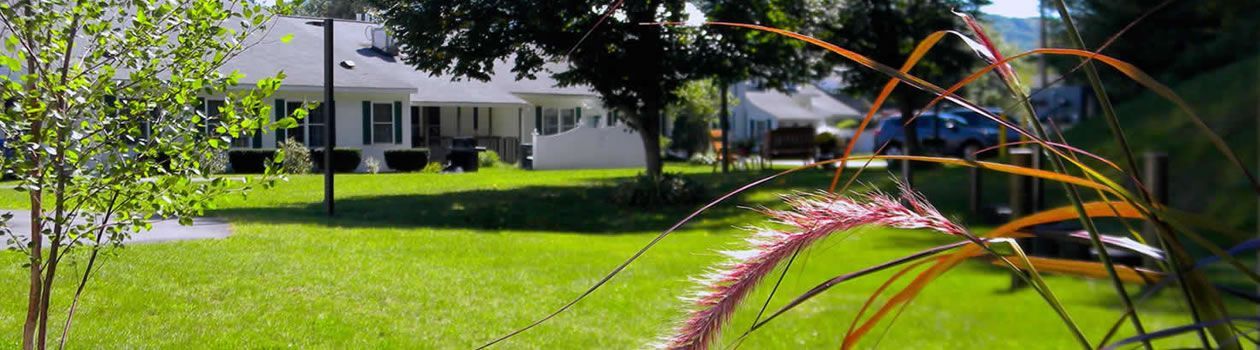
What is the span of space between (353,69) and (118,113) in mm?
14691

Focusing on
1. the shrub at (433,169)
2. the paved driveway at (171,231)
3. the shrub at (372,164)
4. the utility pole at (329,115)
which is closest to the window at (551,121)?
the shrub at (372,164)

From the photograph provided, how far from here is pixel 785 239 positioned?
123 centimetres

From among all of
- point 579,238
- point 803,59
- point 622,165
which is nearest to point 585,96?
point 622,165

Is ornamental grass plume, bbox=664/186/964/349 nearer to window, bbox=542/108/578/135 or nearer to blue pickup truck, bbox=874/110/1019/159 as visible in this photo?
blue pickup truck, bbox=874/110/1019/159

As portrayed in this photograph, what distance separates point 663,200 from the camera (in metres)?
16.0

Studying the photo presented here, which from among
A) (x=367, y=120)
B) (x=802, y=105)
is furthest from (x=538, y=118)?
(x=802, y=105)

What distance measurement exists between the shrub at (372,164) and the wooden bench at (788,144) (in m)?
8.79

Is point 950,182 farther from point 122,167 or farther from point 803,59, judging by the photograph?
point 122,167

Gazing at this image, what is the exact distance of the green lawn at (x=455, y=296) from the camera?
5.64 metres

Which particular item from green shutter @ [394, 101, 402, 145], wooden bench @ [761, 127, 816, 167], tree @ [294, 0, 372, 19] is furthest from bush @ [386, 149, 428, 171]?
tree @ [294, 0, 372, 19]

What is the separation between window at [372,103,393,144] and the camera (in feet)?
71.7

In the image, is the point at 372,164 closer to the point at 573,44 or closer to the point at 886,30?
the point at 573,44

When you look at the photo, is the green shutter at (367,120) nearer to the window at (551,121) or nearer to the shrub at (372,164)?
the shrub at (372,164)

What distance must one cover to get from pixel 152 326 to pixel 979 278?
4940mm
